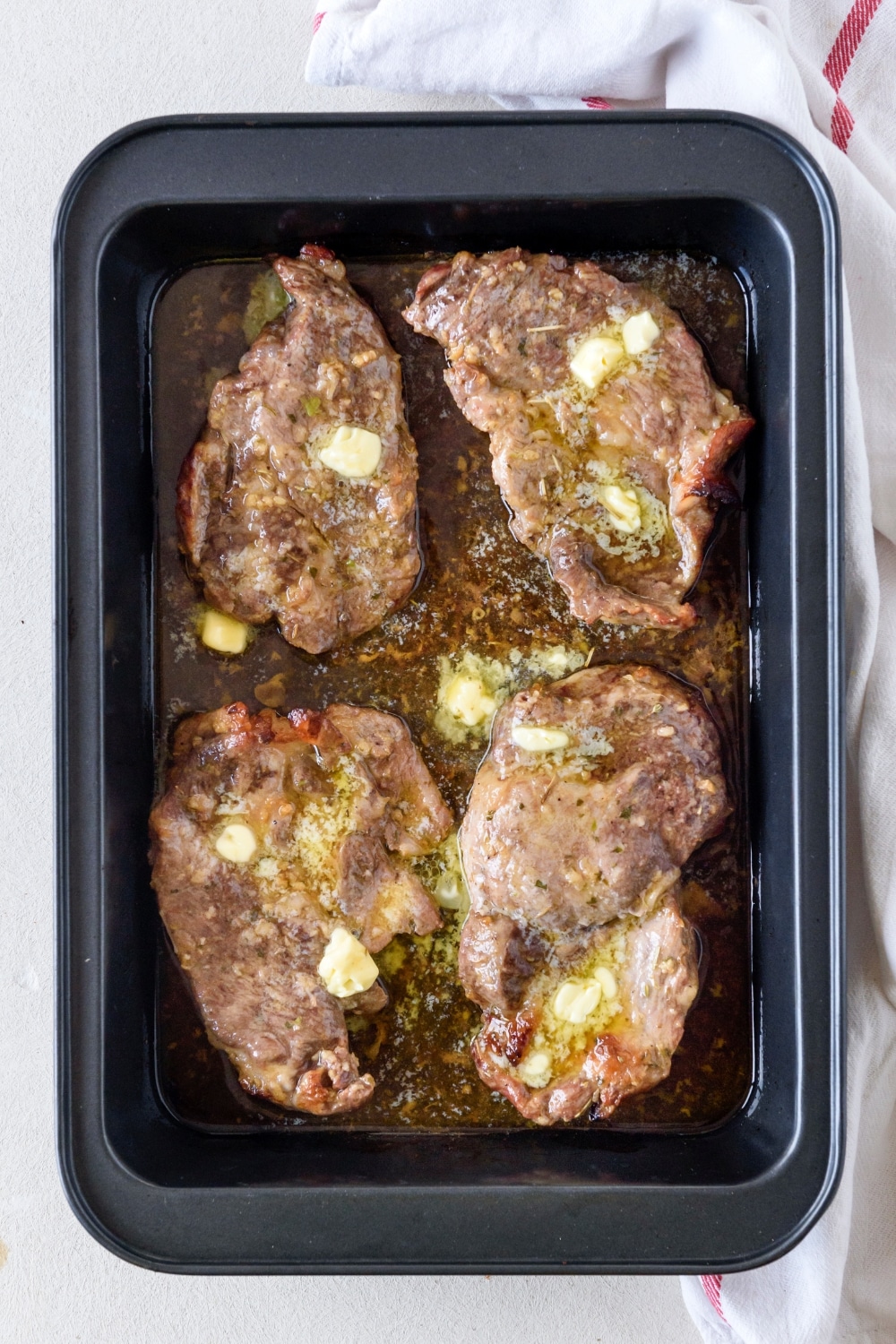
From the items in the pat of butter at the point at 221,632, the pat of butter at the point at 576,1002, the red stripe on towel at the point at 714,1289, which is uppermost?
the pat of butter at the point at 221,632

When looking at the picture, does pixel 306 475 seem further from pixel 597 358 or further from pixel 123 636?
pixel 597 358


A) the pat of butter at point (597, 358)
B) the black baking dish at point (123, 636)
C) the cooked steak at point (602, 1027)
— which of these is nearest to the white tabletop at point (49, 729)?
the black baking dish at point (123, 636)

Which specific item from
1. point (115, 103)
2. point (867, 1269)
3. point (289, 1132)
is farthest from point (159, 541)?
point (867, 1269)

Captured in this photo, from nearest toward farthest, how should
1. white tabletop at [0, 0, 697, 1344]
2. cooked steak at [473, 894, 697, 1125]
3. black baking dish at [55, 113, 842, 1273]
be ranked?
black baking dish at [55, 113, 842, 1273]
cooked steak at [473, 894, 697, 1125]
white tabletop at [0, 0, 697, 1344]

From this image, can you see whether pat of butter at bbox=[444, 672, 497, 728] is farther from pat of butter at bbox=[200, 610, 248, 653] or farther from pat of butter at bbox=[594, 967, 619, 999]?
pat of butter at bbox=[594, 967, 619, 999]

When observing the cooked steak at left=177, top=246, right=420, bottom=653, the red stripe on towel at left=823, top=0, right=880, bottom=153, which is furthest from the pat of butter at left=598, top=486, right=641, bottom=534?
the red stripe on towel at left=823, top=0, right=880, bottom=153

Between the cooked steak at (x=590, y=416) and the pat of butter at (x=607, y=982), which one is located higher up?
the cooked steak at (x=590, y=416)

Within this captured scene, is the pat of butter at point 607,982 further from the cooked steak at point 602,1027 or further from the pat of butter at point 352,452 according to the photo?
the pat of butter at point 352,452
